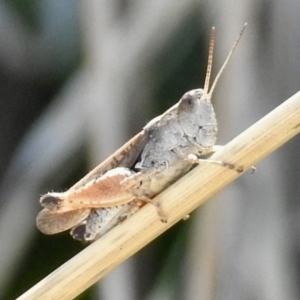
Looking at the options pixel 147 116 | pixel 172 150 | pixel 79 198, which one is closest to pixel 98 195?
pixel 79 198

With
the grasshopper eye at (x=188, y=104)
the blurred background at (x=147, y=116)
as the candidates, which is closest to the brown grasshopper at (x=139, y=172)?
the grasshopper eye at (x=188, y=104)

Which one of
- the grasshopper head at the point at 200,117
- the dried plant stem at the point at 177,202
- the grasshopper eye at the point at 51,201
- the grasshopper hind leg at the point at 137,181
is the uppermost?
A: the grasshopper eye at the point at 51,201

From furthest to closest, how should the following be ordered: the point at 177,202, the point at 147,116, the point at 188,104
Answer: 1. the point at 147,116
2. the point at 188,104
3. the point at 177,202

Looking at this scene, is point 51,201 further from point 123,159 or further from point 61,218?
point 123,159

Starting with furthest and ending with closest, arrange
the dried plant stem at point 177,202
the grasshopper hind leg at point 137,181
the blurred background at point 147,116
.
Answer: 1. the blurred background at point 147,116
2. the grasshopper hind leg at point 137,181
3. the dried plant stem at point 177,202

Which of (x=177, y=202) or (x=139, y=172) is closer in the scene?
(x=177, y=202)

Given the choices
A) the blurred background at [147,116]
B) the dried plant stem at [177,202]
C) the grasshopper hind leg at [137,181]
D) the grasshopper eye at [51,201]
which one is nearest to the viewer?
the dried plant stem at [177,202]

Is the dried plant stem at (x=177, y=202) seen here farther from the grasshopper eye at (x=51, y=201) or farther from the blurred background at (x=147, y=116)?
the blurred background at (x=147, y=116)
